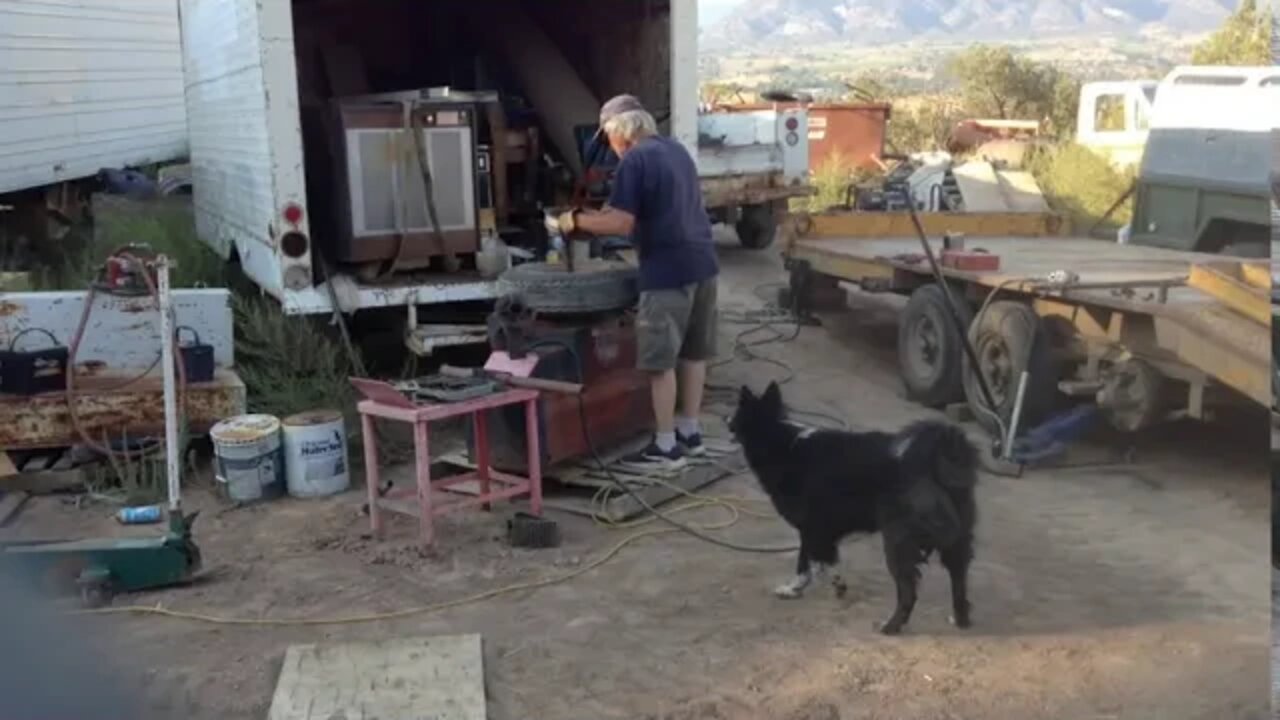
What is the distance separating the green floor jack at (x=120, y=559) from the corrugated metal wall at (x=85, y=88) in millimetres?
9469

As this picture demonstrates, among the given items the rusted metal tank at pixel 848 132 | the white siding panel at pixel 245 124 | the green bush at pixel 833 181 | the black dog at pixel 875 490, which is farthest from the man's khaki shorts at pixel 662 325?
the rusted metal tank at pixel 848 132

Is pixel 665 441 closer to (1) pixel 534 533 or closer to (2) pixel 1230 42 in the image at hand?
(1) pixel 534 533

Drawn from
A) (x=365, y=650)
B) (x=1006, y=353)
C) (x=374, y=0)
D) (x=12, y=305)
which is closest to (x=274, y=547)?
(x=365, y=650)

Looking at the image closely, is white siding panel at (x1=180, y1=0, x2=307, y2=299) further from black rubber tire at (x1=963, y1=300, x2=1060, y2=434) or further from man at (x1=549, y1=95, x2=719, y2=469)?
black rubber tire at (x1=963, y1=300, x2=1060, y2=434)

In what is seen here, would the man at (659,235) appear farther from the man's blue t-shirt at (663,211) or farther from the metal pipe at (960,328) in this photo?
the metal pipe at (960,328)

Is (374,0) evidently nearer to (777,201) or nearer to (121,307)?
(121,307)

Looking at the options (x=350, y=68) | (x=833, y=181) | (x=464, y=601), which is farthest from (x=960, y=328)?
(x=833, y=181)

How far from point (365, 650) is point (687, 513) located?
6.23ft

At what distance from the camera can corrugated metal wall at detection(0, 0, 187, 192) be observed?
13352 mm

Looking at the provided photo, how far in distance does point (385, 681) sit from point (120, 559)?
58.3 inches

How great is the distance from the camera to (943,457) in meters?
4.23

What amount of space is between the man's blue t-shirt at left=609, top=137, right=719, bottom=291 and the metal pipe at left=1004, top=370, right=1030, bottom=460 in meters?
1.68

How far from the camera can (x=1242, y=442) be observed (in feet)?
22.2

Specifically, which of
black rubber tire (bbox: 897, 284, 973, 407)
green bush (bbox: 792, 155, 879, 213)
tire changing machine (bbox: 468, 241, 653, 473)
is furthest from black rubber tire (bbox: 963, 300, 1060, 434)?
green bush (bbox: 792, 155, 879, 213)
